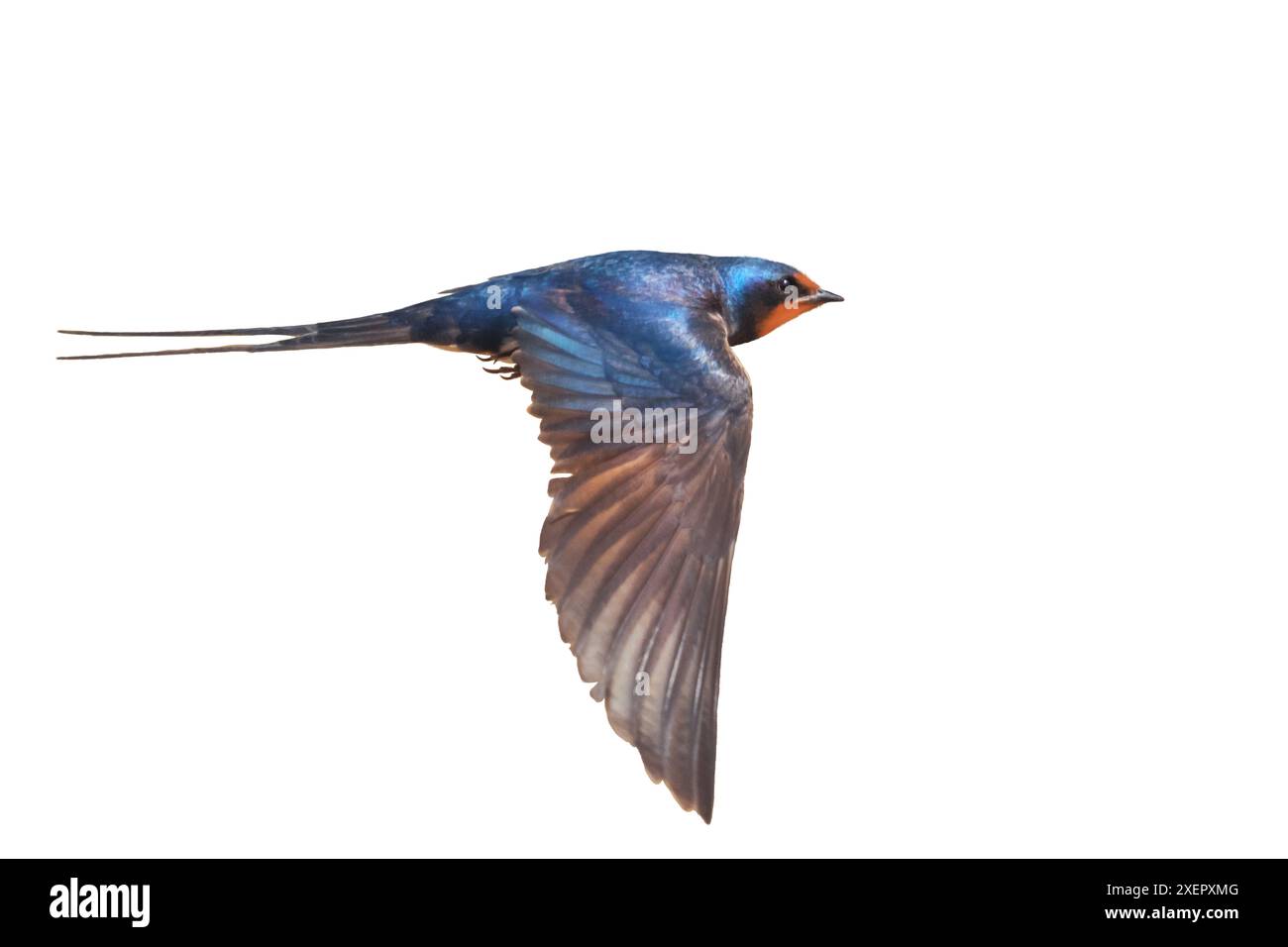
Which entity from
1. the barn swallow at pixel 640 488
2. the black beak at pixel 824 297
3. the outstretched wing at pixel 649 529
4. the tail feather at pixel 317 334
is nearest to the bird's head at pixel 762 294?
the black beak at pixel 824 297

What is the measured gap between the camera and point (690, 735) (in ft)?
13.8

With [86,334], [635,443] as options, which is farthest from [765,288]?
[86,334]

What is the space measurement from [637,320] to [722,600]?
2.87 ft

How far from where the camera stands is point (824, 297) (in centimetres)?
544

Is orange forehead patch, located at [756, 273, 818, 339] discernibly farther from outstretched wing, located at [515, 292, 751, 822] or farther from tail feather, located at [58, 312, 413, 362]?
tail feather, located at [58, 312, 413, 362]

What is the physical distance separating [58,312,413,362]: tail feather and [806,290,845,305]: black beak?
4.57 ft

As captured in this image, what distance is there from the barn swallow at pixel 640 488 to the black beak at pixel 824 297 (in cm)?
75

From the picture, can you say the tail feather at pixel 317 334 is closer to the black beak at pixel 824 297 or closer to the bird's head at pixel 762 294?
the bird's head at pixel 762 294

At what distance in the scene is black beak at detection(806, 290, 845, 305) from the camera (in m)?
5.42

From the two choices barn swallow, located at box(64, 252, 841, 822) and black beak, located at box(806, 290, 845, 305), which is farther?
black beak, located at box(806, 290, 845, 305)

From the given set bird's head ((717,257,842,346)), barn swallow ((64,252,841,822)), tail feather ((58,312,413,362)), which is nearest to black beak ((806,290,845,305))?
bird's head ((717,257,842,346))

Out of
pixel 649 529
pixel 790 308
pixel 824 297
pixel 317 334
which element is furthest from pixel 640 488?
pixel 824 297

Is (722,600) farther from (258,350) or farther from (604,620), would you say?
(258,350)

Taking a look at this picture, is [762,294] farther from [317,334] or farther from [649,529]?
[317,334]
